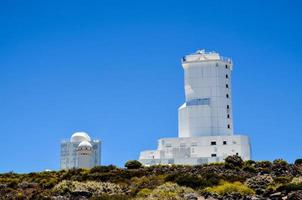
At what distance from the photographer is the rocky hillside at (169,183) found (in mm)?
29500

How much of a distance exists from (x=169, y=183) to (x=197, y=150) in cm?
5252

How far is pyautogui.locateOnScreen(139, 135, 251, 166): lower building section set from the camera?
274 ft

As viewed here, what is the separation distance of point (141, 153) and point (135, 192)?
181ft

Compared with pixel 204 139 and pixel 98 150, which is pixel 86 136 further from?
pixel 204 139

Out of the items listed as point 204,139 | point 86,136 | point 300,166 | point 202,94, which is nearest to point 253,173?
point 300,166

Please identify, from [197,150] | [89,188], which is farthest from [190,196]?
[197,150]

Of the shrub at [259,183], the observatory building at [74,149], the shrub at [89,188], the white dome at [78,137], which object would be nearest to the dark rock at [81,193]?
the shrub at [89,188]

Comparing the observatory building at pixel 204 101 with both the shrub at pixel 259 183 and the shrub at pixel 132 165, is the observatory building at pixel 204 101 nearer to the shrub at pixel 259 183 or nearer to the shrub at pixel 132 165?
the shrub at pixel 132 165

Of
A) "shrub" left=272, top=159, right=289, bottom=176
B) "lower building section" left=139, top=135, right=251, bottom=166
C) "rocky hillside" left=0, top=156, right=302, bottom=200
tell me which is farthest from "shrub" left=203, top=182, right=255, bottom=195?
"lower building section" left=139, top=135, right=251, bottom=166

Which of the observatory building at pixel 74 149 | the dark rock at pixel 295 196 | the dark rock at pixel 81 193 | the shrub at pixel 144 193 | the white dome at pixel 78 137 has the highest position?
the white dome at pixel 78 137

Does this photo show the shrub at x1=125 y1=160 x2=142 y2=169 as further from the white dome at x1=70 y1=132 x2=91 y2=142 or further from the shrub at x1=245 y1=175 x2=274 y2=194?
the white dome at x1=70 y1=132 x2=91 y2=142

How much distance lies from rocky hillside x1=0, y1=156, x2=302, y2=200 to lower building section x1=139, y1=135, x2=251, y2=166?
35.2m

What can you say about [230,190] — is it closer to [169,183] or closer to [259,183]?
[259,183]

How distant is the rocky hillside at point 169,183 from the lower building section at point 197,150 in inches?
1386
